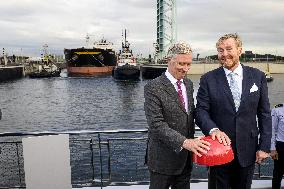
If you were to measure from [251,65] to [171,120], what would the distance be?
9161 cm

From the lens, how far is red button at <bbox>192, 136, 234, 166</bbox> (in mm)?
2770

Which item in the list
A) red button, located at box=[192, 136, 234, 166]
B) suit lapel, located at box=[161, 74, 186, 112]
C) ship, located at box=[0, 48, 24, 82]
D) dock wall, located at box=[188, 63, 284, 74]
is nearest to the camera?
red button, located at box=[192, 136, 234, 166]

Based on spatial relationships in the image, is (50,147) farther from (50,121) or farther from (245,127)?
(50,121)

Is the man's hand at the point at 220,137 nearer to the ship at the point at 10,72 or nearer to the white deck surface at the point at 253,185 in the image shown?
the white deck surface at the point at 253,185

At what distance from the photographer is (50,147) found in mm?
4320

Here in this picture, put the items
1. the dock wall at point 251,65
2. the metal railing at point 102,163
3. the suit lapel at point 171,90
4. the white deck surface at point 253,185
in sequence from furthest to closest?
the dock wall at point 251,65 < the metal railing at point 102,163 < the white deck surface at point 253,185 < the suit lapel at point 171,90

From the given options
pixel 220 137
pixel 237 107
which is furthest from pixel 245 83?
pixel 220 137

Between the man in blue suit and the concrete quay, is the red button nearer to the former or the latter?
the man in blue suit

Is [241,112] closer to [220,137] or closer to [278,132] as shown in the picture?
[220,137]

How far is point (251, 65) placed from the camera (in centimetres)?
9006

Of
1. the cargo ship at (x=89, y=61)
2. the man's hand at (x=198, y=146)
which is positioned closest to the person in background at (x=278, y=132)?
the man's hand at (x=198, y=146)

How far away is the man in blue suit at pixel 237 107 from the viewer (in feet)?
10.3

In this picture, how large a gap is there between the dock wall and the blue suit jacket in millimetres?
81574

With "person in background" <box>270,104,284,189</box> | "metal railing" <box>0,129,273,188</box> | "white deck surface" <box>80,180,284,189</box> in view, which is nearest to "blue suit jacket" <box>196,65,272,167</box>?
"person in background" <box>270,104,284,189</box>
